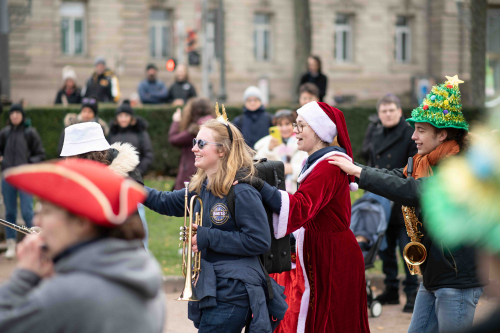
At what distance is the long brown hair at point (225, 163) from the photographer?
3732mm

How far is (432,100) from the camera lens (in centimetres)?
405

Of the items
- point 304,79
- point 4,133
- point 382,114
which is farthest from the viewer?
point 304,79

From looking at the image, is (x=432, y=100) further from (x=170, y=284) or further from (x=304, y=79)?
(x=304, y=79)

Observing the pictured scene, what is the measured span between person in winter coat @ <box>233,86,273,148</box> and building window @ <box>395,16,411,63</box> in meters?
28.8

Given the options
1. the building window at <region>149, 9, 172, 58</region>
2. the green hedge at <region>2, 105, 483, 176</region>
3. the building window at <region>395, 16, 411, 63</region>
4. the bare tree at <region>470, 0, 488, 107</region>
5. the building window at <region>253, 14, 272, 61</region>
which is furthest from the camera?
the building window at <region>395, 16, 411, 63</region>

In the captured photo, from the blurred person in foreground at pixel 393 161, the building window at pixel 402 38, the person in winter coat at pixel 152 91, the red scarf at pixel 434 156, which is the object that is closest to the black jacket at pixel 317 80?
the person in winter coat at pixel 152 91

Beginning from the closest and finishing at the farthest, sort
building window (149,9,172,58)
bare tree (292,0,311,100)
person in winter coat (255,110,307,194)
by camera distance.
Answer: person in winter coat (255,110,307,194)
bare tree (292,0,311,100)
building window (149,9,172,58)

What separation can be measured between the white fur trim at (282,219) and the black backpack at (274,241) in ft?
0.17

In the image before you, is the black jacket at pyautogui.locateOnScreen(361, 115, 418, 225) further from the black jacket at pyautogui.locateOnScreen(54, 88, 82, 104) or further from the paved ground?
the black jacket at pyautogui.locateOnScreen(54, 88, 82, 104)

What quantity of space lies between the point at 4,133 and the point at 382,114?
5510 millimetres

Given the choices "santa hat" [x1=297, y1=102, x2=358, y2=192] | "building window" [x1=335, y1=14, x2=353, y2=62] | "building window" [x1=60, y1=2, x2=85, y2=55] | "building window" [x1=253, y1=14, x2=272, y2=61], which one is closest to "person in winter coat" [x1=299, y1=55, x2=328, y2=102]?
"santa hat" [x1=297, y1=102, x2=358, y2=192]

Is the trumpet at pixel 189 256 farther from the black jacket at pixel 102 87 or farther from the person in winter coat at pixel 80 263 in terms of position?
the black jacket at pixel 102 87

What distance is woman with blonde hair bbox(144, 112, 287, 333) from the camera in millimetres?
3611


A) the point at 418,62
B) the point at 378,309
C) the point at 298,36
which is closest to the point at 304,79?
the point at 378,309
